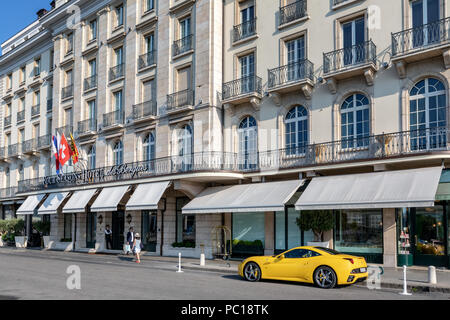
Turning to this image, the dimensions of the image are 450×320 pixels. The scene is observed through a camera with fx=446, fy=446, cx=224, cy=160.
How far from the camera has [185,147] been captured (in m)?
24.4

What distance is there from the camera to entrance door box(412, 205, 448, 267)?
16328 millimetres

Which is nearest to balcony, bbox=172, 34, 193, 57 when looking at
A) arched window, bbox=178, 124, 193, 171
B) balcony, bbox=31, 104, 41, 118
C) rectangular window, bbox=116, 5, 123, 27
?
arched window, bbox=178, 124, 193, 171

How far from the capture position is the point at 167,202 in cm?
2491

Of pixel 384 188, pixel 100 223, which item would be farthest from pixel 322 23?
pixel 100 223

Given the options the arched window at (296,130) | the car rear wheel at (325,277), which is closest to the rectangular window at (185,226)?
the arched window at (296,130)

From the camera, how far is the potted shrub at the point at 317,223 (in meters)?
18.4

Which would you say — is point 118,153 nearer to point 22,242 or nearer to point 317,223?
point 22,242

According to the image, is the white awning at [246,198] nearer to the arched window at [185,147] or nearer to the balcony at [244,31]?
the arched window at [185,147]

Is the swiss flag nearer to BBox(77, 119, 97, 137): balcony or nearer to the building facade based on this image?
the building facade

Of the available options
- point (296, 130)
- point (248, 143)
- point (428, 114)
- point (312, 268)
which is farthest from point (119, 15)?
point (312, 268)

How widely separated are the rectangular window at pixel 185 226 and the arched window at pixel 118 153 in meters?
5.75

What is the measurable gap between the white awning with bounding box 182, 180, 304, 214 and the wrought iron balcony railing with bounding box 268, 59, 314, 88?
4.67 m

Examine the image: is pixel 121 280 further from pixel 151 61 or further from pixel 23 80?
pixel 23 80
